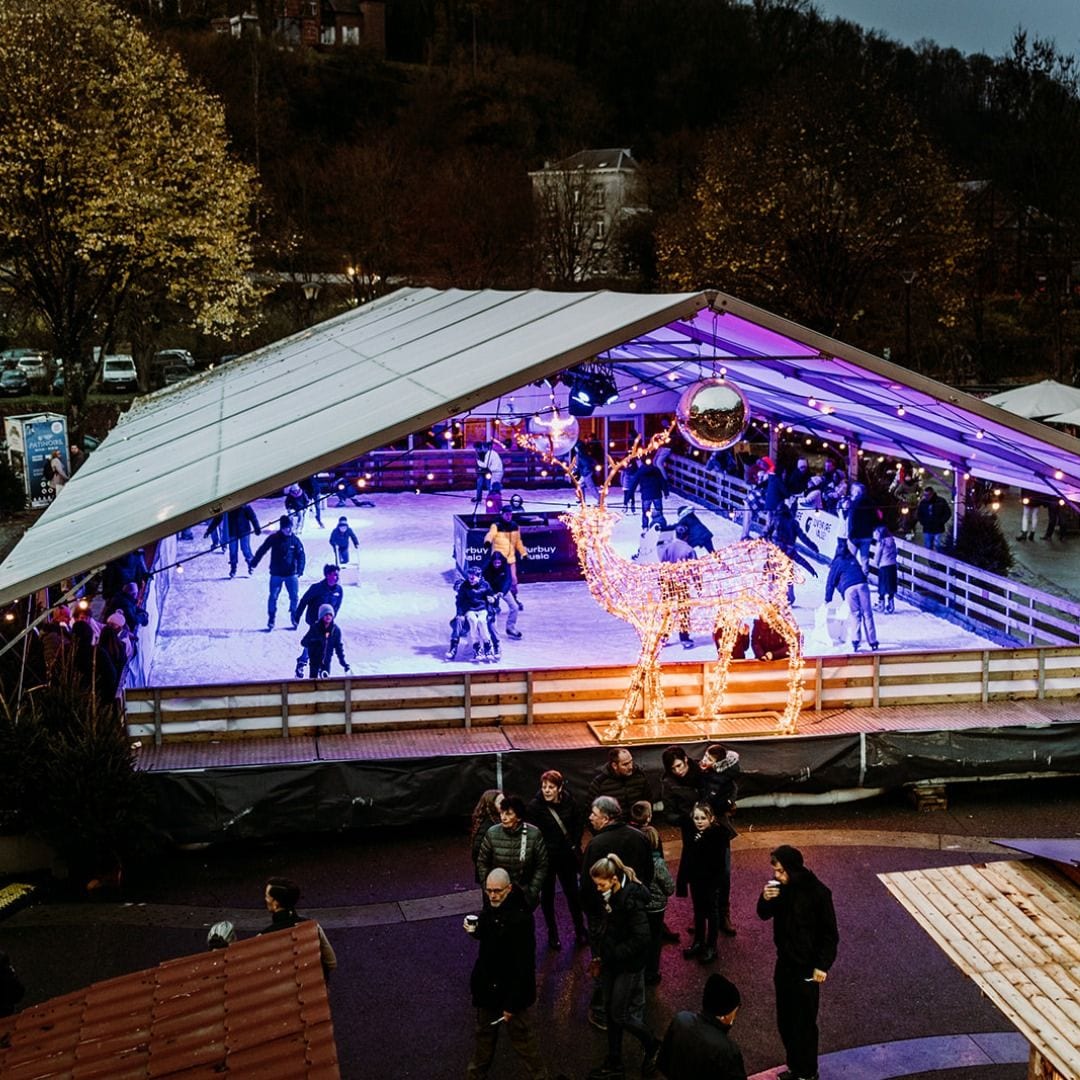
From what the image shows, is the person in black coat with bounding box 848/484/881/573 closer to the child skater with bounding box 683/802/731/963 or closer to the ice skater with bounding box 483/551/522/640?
the ice skater with bounding box 483/551/522/640

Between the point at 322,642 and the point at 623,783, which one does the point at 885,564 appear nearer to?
the point at 322,642

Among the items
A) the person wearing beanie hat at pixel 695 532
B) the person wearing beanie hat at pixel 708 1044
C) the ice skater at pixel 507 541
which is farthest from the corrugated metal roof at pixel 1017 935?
the ice skater at pixel 507 541

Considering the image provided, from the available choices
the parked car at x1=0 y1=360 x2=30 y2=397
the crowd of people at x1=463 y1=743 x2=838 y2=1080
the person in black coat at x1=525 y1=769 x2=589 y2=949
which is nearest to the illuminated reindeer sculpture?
the person in black coat at x1=525 y1=769 x2=589 y2=949

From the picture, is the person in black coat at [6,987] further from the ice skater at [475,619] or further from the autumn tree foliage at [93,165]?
the autumn tree foliage at [93,165]

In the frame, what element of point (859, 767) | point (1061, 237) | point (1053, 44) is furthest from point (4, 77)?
point (1053, 44)

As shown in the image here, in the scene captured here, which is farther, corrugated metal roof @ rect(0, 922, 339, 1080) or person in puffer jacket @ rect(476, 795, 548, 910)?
person in puffer jacket @ rect(476, 795, 548, 910)

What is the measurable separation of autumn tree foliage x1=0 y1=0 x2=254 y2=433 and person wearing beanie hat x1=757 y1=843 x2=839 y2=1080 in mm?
23749

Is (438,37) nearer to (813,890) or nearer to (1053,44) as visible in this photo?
(1053,44)

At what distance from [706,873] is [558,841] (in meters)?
0.96

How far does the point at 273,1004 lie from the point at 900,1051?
12.8ft

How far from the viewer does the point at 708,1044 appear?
17.5ft

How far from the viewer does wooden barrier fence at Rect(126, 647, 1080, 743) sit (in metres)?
10.9

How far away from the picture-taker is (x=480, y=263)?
49.9 m

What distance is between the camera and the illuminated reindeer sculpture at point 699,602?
11203 mm
